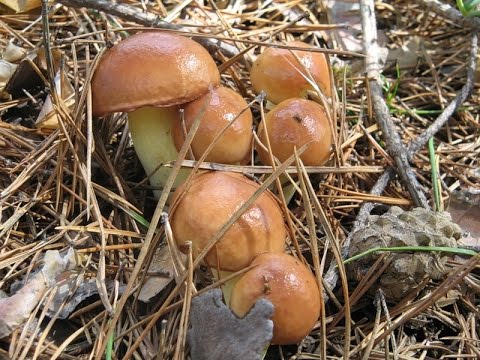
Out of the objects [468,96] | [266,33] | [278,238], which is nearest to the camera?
[278,238]

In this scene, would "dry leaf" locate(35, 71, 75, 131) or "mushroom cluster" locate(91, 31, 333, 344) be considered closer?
"mushroom cluster" locate(91, 31, 333, 344)

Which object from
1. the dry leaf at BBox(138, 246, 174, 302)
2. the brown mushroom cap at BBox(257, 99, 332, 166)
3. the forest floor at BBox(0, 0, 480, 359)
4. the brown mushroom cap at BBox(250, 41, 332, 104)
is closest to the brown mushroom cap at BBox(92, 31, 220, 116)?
the forest floor at BBox(0, 0, 480, 359)

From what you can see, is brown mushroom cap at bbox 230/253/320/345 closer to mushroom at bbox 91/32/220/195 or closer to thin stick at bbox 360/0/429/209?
mushroom at bbox 91/32/220/195

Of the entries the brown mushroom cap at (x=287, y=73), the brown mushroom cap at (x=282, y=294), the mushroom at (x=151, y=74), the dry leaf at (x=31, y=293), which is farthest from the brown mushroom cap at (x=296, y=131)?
the dry leaf at (x=31, y=293)

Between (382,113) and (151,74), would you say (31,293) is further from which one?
(382,113)

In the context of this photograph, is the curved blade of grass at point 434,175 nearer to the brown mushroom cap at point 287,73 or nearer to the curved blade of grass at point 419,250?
the curved blade of grass at point 419,250

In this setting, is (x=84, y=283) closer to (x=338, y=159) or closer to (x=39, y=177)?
(x=39, y=177)

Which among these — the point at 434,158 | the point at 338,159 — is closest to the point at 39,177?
the point at 338,159
